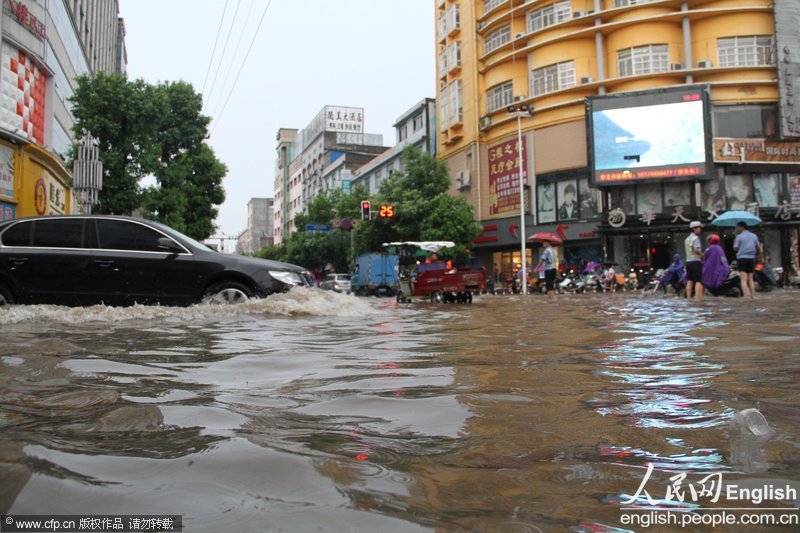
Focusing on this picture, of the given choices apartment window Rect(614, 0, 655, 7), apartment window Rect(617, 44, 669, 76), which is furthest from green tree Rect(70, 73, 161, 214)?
apartment window Rect(614, 0, 655, 7)

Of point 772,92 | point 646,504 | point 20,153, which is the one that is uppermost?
point 772,92

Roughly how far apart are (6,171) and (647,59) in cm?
2686

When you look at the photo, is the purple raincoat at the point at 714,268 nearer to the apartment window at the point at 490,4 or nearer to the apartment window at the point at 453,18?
the apartment window at the point at 490,4

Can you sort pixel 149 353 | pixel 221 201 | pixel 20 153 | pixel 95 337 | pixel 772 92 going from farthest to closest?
1. pixel 221 201
2. pixel 772 92
3. pixel 20 153
4. pixel 95 337
5. pixel 149 353

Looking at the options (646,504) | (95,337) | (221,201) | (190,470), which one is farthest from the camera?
(221,201)

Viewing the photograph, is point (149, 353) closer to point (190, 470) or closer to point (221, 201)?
point (190, 470)

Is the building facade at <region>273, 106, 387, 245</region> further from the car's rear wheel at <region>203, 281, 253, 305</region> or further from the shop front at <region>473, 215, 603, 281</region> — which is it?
the car's rear wheel at <region>203, 281, 253, 305</region>

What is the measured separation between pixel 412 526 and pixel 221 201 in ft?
101

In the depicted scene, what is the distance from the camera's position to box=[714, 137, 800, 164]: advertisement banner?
26.1 metres

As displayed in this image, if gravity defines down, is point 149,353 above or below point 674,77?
below

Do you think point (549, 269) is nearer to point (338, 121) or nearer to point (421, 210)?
point (421, 210)

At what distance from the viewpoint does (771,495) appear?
1.34 metres

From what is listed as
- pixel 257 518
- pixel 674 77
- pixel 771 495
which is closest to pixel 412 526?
pixel 257 518

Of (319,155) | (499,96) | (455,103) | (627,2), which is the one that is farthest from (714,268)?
(319,155)
